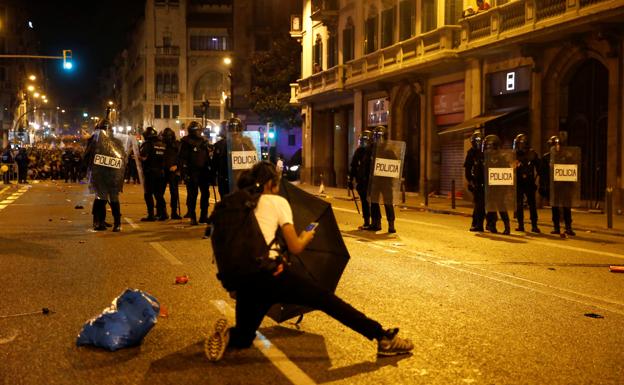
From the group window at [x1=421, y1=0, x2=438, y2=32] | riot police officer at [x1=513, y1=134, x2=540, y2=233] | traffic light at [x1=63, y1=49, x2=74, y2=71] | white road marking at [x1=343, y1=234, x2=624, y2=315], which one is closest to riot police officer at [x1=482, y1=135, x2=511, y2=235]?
riot police officer at [x1=513, y1=134, x2=540, y2=233]

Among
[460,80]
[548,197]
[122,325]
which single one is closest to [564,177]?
[548,197]

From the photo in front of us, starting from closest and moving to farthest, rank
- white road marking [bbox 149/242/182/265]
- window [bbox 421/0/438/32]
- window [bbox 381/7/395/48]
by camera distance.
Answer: white road marking [bbox 149/242/182/265], window [bbox 421/0/438/32], window [bbox 381/7/395/48]

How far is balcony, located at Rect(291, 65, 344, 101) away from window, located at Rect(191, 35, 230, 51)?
58.0 meters

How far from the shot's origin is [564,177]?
53.0 feet

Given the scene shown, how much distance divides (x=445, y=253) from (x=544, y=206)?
13245mm

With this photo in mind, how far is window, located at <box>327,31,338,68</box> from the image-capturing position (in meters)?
41.2

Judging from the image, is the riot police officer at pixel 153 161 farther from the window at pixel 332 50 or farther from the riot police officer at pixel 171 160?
the window at pixel 332 50

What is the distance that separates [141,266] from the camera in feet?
35.1

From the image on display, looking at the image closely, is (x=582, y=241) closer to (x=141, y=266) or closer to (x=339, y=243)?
(x=141, y=266)

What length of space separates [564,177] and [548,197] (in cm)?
58

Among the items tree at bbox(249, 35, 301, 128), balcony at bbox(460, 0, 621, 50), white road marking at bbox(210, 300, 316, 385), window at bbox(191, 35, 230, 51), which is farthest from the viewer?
window at bbox(191, 35, 230, 51)

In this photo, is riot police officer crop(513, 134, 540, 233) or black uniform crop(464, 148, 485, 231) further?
riot police officer crop(513, 134, 540, 233)

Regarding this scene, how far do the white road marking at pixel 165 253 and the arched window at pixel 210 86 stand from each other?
3599 inches

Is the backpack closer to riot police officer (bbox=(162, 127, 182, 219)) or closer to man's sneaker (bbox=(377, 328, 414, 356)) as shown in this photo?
man's sneaker (bbox=(377, 328, 414, 356))
